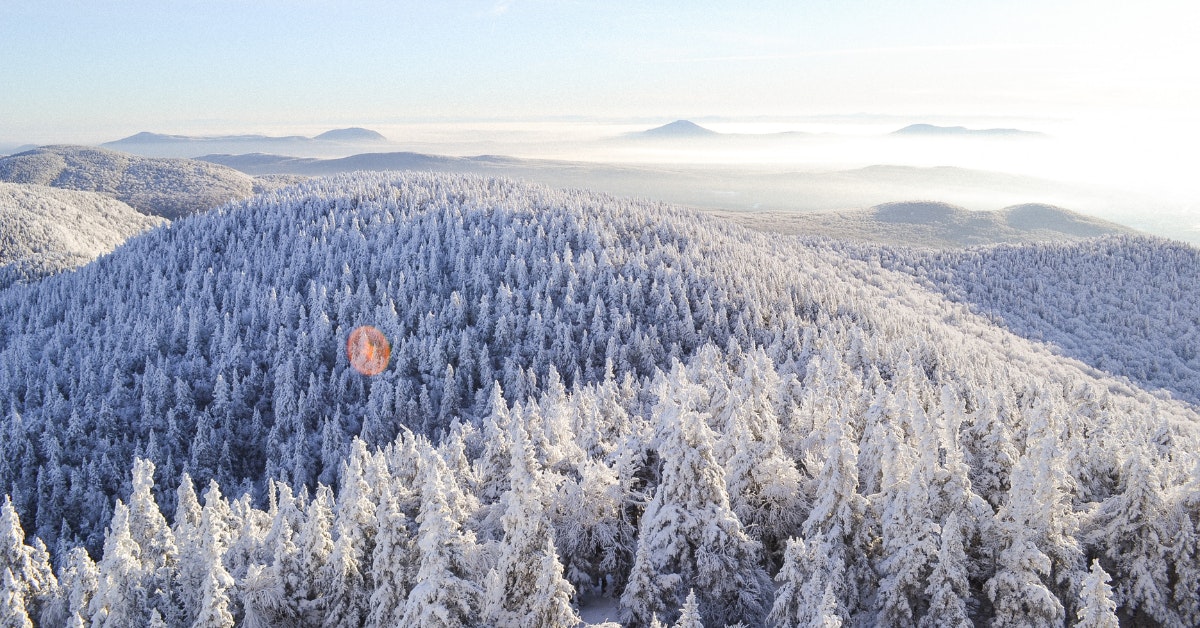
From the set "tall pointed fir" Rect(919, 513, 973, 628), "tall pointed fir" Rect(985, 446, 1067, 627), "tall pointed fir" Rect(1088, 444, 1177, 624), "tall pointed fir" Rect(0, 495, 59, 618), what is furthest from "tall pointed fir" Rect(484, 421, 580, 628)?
"tall pointed fir" Rect(1088, 444, 1177, 624)

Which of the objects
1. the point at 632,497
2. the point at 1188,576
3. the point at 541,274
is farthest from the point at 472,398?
the point at 1188,576

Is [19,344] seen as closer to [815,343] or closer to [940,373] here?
[815,343]

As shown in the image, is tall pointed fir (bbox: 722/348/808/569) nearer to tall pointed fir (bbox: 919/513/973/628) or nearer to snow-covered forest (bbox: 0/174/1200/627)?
snow-covered forest (bbox: 0/174/1200/627)

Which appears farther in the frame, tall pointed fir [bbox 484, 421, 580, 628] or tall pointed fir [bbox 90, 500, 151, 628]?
tall pointed fir [bbox 90, 500, 151, 628]

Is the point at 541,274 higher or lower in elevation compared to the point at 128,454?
higher

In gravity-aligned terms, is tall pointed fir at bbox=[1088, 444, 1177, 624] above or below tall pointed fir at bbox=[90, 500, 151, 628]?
above

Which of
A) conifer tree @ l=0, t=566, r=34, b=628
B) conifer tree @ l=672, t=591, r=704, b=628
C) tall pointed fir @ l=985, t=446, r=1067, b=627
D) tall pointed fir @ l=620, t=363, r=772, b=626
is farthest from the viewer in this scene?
conifer tree @ l=0, t=566, r=34, b=628
